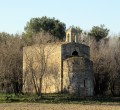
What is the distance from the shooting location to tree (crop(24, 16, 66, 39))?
92.9 m

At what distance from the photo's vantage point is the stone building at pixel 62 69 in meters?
56.2

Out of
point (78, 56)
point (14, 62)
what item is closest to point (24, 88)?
point (14, 62)

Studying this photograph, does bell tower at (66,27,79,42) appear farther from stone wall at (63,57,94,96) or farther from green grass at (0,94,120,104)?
green grass at (0,94,120,104)

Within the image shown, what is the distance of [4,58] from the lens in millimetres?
60938

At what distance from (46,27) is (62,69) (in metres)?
38.5

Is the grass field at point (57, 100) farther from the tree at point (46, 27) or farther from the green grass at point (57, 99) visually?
the tree at point (46, 27)

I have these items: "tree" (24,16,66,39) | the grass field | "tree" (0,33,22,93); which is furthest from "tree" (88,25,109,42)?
the grass field

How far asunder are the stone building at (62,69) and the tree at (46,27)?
102 feet

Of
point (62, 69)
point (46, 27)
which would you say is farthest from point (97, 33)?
point (62, 69)

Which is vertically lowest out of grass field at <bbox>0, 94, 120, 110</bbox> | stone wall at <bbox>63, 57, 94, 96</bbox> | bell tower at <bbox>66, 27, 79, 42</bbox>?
grass field at <bbox>0, 94, 120, 110</bbox>

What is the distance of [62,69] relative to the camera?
5791 centimetres

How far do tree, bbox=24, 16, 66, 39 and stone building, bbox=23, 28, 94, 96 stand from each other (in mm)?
31097

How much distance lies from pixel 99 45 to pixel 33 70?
90.1 feet

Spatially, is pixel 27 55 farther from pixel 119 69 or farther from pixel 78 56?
pixel 119 69
